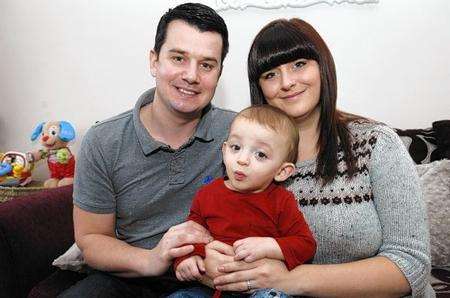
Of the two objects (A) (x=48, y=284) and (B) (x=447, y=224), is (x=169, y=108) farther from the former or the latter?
(B) (x=447, y=224)

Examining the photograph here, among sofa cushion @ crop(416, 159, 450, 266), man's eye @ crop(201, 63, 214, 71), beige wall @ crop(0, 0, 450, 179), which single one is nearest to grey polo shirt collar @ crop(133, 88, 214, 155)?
man's eye @ crop(201, 63, 214, 71)

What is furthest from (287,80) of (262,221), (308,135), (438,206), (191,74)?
(438,206)

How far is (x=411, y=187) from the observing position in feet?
4.06

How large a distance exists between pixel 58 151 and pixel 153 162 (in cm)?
117

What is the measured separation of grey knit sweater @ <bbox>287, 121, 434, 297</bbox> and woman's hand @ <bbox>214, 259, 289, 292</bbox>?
0.68 ft

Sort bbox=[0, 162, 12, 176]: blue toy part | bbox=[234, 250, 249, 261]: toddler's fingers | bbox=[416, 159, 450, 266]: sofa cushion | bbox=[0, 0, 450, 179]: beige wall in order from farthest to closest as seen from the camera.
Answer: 1. bbox=[0, 162, 12, 176]: blue toy part
2. bbox=[0, 0, 450, 179]: beige wall
3. bbox=[416, 159, 450, 266]: sofa cushion
4. bbox=[234, 250, 249, 261]: toddler's fingers

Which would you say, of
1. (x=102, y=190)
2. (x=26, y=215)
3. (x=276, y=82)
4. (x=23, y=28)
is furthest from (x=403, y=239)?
(x=23, y=28)

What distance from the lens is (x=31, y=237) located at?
166 cm

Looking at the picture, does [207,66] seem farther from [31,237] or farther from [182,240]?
[31,237]

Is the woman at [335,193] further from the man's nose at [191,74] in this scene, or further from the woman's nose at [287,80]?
the man's nose at [191,74]

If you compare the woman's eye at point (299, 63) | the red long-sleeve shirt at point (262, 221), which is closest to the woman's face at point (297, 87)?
the woman's eye at point (299, 63)

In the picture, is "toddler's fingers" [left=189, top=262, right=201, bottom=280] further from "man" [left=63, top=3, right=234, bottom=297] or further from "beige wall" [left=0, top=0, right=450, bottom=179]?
"beige wall" [left=0, top=0, right=450, bottom=179]

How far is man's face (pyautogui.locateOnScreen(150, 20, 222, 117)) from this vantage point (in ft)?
4.82

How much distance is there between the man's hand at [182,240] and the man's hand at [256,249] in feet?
0.38
